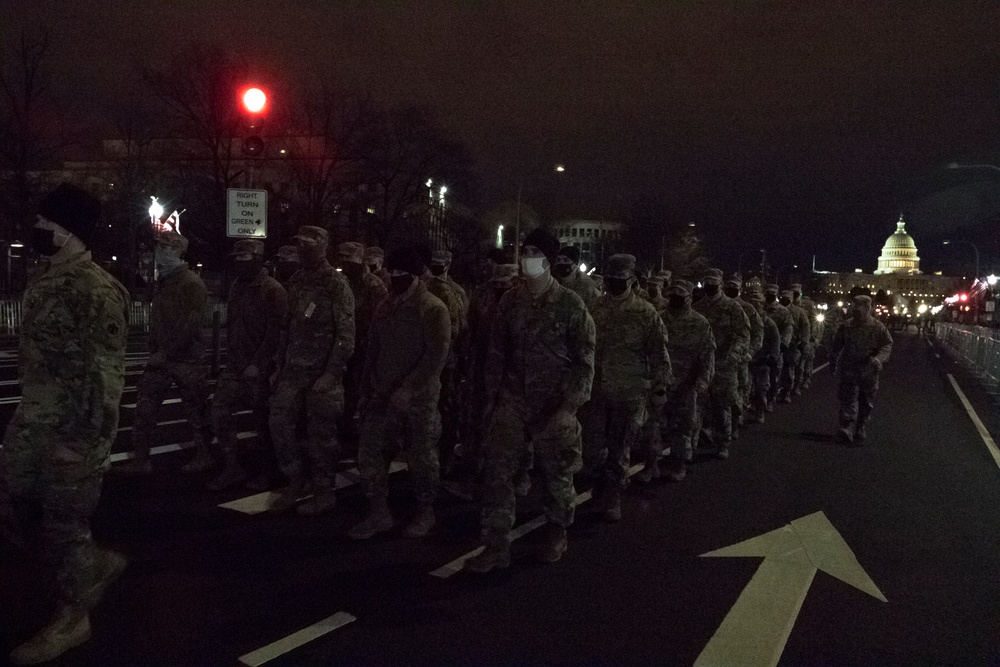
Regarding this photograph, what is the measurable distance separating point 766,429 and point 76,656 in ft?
32.6

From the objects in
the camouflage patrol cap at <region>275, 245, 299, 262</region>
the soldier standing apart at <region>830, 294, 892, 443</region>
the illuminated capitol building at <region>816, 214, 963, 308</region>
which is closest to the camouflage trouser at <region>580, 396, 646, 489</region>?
the camouflage patrol cap at <region>275, 245, 299, 262</region>

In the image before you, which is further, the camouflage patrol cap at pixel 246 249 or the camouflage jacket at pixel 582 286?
the camouflage jacket at pixel 582 286

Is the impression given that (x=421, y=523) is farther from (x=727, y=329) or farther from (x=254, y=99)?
(x=254, y=99)

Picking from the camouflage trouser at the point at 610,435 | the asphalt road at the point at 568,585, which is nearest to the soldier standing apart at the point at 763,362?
the asphalt road at the point at 568,585

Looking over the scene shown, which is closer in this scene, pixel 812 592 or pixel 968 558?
pixel 812 592

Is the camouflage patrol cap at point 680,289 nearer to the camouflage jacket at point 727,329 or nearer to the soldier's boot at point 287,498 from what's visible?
the camouflage jacket at point 727,329

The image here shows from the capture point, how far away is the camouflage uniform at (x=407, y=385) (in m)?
5.89

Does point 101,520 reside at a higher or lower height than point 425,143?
lower

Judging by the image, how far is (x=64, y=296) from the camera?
380cm

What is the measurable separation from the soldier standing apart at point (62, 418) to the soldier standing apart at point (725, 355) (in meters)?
7.29

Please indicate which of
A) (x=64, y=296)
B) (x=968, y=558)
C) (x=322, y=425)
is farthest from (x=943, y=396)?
(x=64, y=296)

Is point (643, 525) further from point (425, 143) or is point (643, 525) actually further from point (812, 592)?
point (425, 143)

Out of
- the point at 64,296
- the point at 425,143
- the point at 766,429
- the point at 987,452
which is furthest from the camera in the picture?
the point at 425,143

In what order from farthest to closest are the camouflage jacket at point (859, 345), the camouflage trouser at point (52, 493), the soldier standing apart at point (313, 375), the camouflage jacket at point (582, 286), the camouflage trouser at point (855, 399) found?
1. the camouflage trouser at point (855, 399)
2. the camouflage jacket at point (859, 345)
3. the camouflage jacket at point (582, 286)
4. the soldier standing apart at point (313, 375)
5. the camouflage trouser at point (52, 493)
